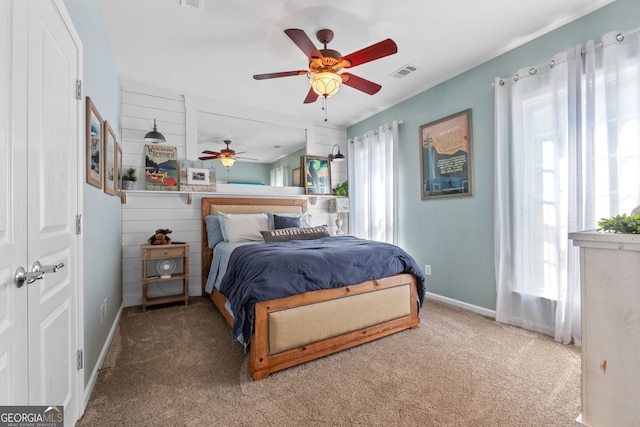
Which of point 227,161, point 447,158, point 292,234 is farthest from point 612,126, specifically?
point 227,161

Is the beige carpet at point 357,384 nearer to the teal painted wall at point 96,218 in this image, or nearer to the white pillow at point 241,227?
the teal painted wall at point 96,218

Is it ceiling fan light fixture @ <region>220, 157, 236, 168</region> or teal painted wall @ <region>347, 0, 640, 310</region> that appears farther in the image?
ceiling fan light fixture @ <region>220, 157, 236, 168</region>

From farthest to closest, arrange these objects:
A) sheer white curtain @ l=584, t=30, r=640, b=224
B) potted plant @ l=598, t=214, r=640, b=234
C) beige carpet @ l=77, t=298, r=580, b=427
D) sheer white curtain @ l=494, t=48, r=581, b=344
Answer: sheer white curtain @ l=494, t=48, r=581, b=344, sheer white curtain @ l=584, t=30, r=640, b=224, beige carpet @ l=77, t=298, r=580, b=427, potted plant @ l=598, t=214, r=640, b=234

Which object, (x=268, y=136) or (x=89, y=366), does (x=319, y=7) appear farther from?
(x=89, y=366)

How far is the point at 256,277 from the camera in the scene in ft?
6.53

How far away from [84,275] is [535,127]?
368 cm

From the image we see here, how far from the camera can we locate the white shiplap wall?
3.44 m

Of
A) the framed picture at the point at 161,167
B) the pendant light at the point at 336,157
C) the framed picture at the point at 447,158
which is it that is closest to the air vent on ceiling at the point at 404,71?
the framed picture at the point at 447,158

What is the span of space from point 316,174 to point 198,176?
186cm

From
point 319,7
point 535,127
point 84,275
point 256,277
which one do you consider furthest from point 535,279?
point 84,275

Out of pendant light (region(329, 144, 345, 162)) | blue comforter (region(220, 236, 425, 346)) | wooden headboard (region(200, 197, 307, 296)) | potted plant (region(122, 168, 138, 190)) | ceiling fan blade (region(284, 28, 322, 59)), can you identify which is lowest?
blue comforter (region(220, 236, 425, 346))

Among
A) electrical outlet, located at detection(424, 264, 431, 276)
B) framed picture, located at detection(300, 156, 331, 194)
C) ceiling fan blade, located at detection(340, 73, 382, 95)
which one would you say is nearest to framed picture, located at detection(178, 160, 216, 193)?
framed picture, located at detection(300, 156, 331, 194)

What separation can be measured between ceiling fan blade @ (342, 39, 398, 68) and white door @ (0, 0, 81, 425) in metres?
1.76

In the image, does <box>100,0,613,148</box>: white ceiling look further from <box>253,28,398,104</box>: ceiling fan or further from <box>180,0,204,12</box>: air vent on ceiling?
<box>253,28,398,104</box>: ceiling fan
